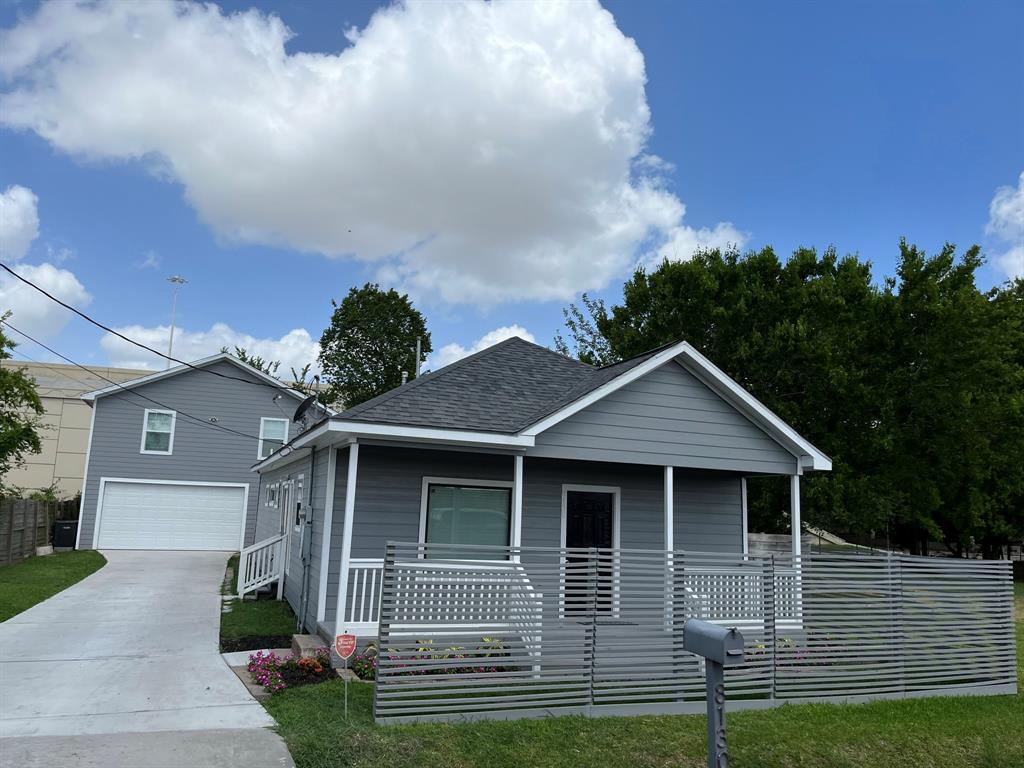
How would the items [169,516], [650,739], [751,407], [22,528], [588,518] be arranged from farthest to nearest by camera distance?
[169,516]
[22,528]
[588,518]
[751,407]
[650,739]

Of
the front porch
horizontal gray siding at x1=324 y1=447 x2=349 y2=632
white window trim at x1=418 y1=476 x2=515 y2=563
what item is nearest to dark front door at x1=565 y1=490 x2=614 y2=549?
the front porch

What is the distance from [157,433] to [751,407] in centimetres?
1787

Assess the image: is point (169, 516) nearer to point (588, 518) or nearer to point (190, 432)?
point (190, 432)

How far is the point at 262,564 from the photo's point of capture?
41.6ft

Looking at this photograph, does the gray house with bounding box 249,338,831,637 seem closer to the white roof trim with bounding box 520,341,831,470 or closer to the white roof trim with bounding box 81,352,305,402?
the white roof trim with bounding box 520,341,831,470

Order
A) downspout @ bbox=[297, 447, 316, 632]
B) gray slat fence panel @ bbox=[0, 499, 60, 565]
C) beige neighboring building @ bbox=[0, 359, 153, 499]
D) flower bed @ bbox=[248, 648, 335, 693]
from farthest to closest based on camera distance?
beige neighboring building @ bbox=[0, 359, 153, 499], gray slat fence panel @ bbox=[0, 499, 60, 565], downspout @ bbox=[297, 447, 316, 632], flower bed @ bbox=[248, 648, 335, 693]

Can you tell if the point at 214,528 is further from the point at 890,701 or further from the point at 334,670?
the point at 890,701

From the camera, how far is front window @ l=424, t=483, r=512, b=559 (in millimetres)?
9328

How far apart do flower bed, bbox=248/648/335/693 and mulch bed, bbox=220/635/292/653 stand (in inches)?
51.5

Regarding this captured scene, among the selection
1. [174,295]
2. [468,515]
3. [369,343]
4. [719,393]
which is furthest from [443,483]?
[174,295]

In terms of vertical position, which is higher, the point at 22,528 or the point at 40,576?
the point at 22,528

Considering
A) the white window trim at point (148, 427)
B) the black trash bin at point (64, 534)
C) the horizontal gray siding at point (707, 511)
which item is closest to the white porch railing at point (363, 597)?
the horizontal gray siding at point (707, 511)

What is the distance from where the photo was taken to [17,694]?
6.34 m

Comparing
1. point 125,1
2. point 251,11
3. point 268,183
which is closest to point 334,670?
point 125,1
